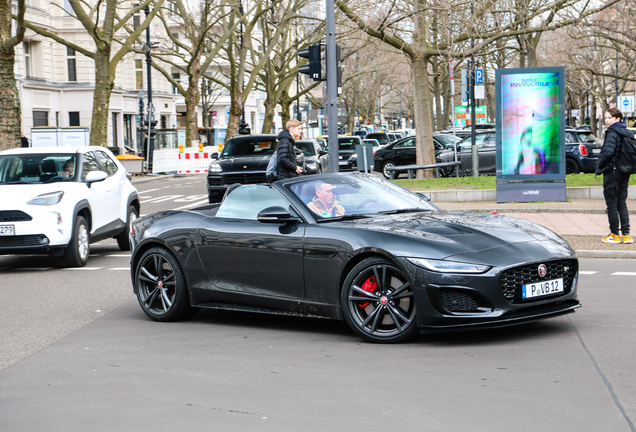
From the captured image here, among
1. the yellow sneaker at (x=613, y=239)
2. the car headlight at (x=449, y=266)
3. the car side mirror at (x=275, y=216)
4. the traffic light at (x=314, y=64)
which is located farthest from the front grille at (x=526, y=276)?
the traffic light at (x=314, y=64)

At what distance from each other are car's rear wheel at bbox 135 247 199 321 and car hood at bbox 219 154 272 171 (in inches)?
490

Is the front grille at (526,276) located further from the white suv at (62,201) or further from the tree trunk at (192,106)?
the tree trunk at (192,106)

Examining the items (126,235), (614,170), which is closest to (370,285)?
(614,170)

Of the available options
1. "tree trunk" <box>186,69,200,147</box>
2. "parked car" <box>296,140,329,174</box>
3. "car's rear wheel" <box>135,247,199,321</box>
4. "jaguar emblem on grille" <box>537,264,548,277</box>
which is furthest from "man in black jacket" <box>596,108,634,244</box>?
"tree trunk" <box>186,69,200,147</box>

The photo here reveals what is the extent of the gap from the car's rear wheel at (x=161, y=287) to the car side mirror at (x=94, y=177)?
4298mm

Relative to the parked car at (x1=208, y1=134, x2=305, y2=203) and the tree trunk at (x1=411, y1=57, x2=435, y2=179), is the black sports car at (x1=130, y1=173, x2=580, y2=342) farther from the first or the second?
the tree trunk at (x1=411, y1=57, x2=435, y2=179)

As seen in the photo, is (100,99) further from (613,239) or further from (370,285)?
(370,285)

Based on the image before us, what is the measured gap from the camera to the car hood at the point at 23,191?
11.2 meters

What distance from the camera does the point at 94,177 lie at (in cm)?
1209

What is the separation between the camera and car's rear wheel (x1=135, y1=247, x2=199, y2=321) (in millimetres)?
7762

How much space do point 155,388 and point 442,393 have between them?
5.70 ft

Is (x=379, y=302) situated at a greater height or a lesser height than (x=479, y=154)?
lesser

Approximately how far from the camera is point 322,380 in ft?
18.2

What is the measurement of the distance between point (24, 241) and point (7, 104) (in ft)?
49.1
